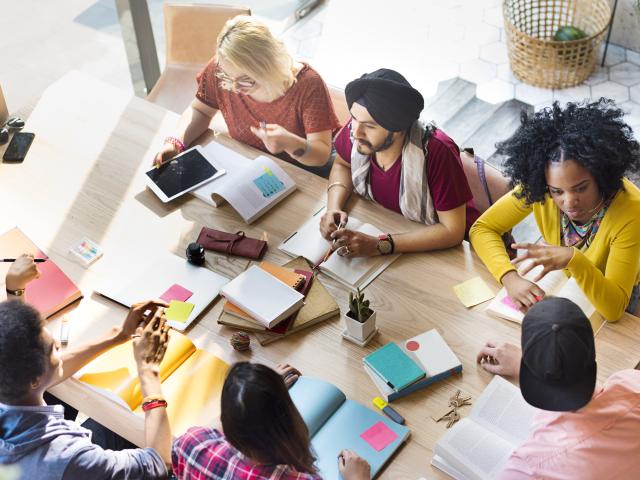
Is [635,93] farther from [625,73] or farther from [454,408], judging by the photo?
[454,408]

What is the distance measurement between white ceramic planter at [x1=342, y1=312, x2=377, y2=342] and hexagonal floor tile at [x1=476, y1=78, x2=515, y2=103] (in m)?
2.55

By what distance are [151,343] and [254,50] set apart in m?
1.21

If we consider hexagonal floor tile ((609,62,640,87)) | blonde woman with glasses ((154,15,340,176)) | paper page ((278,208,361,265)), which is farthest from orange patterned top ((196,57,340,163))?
hexagonal floor tile ((609,62,640,87))

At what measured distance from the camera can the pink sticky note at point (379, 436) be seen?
83.6 inches

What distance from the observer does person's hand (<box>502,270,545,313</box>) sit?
2.42m

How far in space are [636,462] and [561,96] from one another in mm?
3145

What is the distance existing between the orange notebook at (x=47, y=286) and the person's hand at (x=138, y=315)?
0.90 feet

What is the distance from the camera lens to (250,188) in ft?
9.66

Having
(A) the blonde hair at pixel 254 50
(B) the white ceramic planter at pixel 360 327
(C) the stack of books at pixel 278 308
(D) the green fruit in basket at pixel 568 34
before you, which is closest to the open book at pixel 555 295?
(B) the white ceramic planter at pixel 360 327

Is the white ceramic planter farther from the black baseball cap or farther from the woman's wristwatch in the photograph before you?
the black baseball cap

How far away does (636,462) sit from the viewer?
1.80 m

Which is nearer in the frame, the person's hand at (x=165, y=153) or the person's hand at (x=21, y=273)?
the person's hand at (x=21, y=273)

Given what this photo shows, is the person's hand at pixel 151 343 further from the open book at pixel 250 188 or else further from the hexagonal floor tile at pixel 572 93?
the hexagonal floor tile at pixel 572 93

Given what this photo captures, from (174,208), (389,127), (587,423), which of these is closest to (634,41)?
(389,127)
